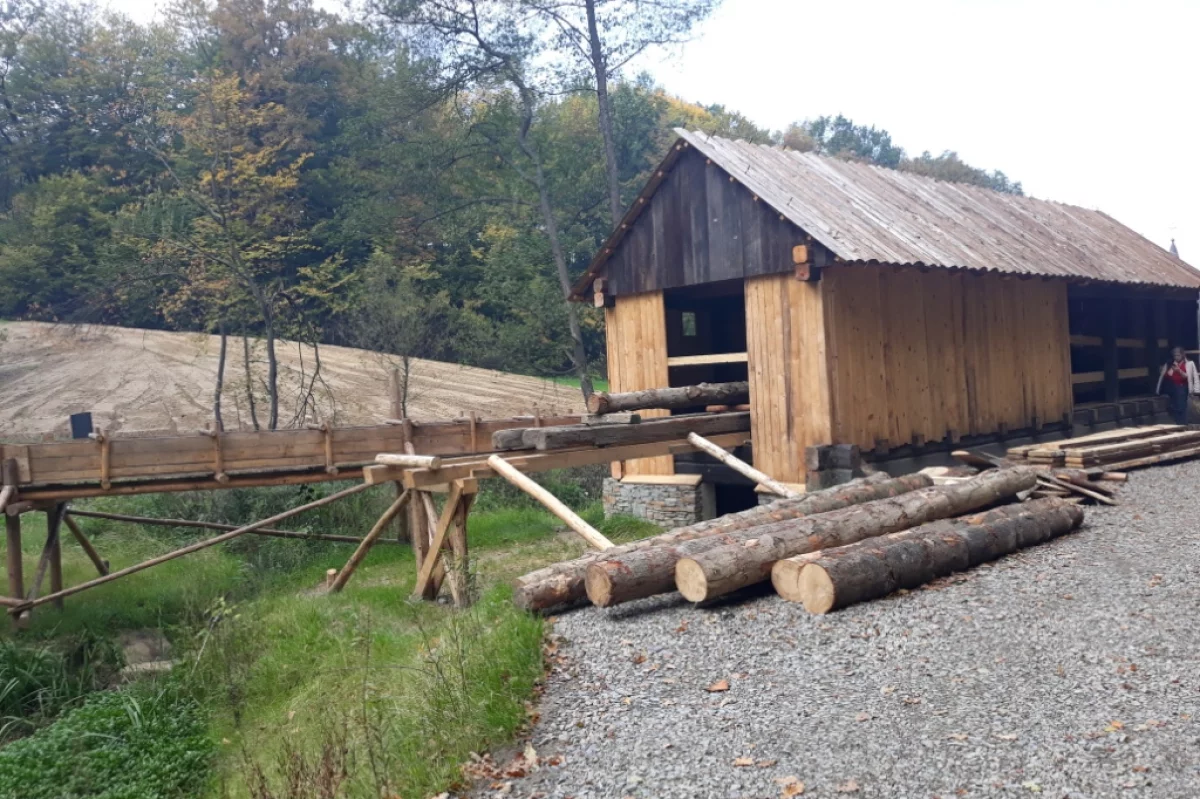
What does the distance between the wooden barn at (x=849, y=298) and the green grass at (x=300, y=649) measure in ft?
10.1

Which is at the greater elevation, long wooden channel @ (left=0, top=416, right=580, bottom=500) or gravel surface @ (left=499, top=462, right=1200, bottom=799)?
long wooden channel @ (left=0, top=416, right=580, bottom=500)

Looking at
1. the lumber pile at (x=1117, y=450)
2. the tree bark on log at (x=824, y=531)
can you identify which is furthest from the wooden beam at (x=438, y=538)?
the lumber pile at (x=1117, y=450)

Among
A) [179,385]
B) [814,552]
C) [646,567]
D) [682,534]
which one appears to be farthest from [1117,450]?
[179,385]

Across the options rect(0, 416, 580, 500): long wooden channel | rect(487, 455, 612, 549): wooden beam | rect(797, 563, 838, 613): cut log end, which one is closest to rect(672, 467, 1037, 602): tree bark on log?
rect(797, 563, 838, 613): cut log end

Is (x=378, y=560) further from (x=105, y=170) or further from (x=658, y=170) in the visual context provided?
(x=105, y=170)

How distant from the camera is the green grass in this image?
17.1 ft

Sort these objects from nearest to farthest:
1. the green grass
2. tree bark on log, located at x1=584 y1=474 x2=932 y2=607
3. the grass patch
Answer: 1. the green grass
2. tree bark on log, located at x1=584 y1=474 x2=932 y2=607
3. the grass patch

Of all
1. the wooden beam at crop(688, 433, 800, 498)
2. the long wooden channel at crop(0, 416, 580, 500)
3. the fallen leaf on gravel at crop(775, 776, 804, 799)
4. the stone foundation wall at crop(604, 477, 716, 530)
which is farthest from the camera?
the stone foundation wall at crop(604, 477, 716, 530)

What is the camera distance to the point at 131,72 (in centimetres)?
3334

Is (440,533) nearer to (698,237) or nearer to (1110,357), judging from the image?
(698,237)

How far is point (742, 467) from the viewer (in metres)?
10.6

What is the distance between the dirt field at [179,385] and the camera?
22.9 meters

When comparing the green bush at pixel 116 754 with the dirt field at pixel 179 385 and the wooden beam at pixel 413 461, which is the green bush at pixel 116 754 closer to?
the wooden beam at pixel 413 461

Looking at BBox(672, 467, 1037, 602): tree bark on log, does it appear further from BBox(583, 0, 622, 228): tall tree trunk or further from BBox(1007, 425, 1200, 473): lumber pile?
BBox(583, 0, 622, 228): tall tree trunk
